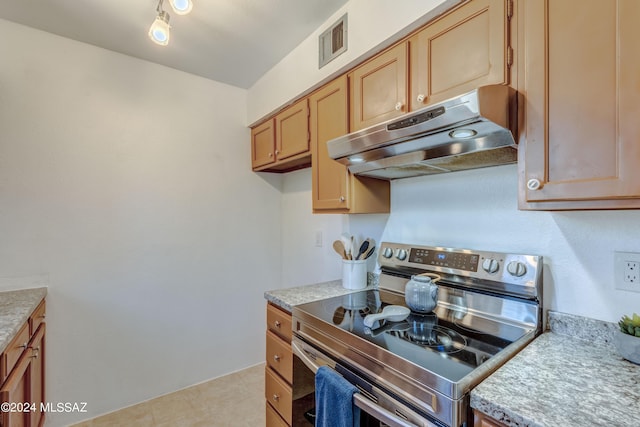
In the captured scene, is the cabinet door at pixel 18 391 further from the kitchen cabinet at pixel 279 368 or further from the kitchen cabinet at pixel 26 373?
the kitchen cabinet at pixel 279 368

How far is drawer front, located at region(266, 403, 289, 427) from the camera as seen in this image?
1.49 metres

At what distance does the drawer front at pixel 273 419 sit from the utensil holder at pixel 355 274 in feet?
2.42

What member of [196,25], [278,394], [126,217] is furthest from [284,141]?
[278,394]

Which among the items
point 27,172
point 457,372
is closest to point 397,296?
point 457,372

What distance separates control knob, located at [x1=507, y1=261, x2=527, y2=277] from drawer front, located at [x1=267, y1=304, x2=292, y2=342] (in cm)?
97

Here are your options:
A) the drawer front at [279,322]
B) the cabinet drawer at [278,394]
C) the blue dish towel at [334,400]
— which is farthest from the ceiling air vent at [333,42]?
the cabinet drawer at [278,394]

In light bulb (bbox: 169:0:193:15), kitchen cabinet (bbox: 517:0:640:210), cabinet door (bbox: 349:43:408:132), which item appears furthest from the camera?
cabinet door (bbox: 349:43:408:132)

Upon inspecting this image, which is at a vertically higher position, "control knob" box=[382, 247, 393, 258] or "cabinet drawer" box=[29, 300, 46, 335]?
"control knob" box=[382, 247, 393, 258]

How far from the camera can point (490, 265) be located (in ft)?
4.06

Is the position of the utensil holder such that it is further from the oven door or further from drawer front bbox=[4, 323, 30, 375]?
drawer front bbox=[4, 323, 30, 375]

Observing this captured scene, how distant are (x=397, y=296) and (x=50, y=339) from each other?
6.86 feet

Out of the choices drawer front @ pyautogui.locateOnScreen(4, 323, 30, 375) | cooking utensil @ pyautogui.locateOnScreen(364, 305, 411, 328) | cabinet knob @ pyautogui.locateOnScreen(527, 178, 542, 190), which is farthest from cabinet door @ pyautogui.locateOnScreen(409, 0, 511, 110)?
drawer front @ pyautogui.locateOnScreen(4, 323, 30, 375)

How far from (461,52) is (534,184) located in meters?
0.56

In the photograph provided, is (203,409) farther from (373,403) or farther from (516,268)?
(516,268)
